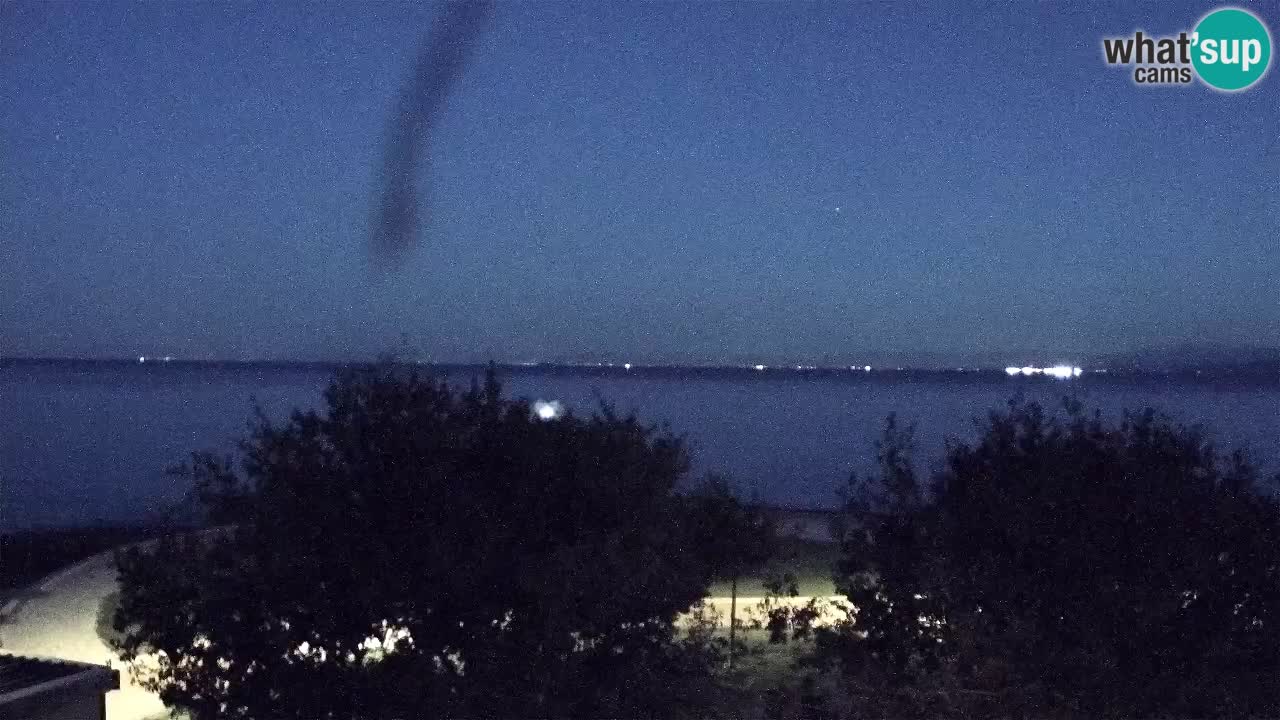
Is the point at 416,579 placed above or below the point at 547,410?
below

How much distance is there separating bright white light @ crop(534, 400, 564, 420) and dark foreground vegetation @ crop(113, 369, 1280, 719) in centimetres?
19

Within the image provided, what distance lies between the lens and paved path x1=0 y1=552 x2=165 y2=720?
1502 centimetres

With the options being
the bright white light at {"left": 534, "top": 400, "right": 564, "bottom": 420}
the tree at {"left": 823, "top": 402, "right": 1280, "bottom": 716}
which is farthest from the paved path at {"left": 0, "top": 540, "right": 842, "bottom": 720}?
the bright white light at {"left": 534, "top": 400, "right": 564, "bottom": 420}

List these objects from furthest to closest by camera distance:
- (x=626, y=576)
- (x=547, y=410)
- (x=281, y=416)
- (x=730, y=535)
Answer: (x=281, y=416), (x=730, y=535), (x=547, y=410), (x=626, y=576)

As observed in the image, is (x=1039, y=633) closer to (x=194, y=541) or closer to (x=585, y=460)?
(x=585, y=460)

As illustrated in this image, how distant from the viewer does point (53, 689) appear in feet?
25.1

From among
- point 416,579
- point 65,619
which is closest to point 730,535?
point 416,579

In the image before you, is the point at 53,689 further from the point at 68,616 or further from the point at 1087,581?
the point at 68,616

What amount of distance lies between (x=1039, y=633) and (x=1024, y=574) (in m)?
0.46

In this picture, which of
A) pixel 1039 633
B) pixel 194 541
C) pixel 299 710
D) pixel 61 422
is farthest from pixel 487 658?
pixel 61 422

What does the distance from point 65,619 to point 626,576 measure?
13164 millimetres

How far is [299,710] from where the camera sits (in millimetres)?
Result: 7027

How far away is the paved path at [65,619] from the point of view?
591 inches

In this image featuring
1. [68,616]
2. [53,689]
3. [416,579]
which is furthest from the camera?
[68,616]
